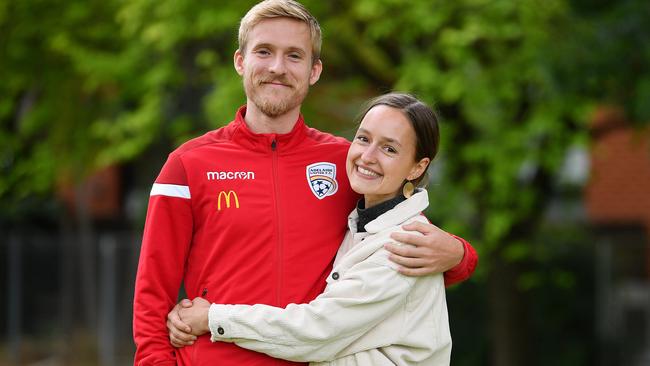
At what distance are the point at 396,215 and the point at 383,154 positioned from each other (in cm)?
22

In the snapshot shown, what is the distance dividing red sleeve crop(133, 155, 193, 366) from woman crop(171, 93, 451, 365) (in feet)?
0.37

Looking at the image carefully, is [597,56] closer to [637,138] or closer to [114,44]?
[637,138]

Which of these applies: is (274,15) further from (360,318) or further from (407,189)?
(360,318)

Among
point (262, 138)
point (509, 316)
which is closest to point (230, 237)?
point (262, 138)

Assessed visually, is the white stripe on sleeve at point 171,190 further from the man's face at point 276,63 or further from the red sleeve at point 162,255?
the man's face at point 276,63

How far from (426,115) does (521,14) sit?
16.6ft

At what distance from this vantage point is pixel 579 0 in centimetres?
776

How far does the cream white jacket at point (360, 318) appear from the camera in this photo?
3334 millimetres

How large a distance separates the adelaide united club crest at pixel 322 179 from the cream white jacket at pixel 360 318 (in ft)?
0.62

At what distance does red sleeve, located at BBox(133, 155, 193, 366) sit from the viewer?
136 inches

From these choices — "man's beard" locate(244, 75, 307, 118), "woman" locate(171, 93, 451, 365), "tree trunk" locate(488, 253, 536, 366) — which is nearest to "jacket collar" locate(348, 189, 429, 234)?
"woman" locate(171, 93, 451, 365)

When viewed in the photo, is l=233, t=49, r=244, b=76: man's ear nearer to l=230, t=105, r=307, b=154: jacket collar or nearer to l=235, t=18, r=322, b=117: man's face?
l=235, t=18, r=322, b=117: man's face

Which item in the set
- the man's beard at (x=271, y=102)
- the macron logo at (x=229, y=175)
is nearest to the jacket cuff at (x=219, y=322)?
the macron logo at (x=229, y=175)

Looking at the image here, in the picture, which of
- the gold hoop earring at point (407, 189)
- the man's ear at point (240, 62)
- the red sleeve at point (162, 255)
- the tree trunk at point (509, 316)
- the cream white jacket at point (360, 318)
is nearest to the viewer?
the cream white jacket at point (360, 318)
